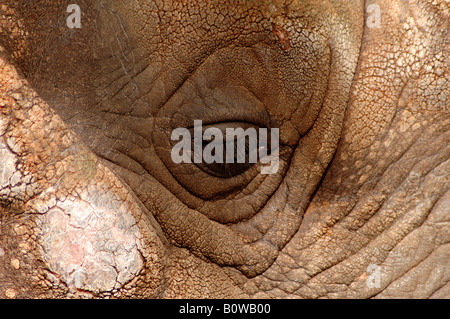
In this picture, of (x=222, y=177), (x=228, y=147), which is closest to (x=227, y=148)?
(x=228, y=147)

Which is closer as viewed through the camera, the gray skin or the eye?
the gray skin

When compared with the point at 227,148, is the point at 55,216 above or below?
below

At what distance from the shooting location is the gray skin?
1919mm

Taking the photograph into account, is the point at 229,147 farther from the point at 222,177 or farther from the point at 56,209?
the point at 56,209

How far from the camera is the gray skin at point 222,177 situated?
6.30 feet

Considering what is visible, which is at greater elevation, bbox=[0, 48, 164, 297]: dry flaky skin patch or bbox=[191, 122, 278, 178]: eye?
bbox=[191, 122, 278, 178]: eye

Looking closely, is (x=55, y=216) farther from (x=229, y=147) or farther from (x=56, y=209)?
(x=229, y=147)

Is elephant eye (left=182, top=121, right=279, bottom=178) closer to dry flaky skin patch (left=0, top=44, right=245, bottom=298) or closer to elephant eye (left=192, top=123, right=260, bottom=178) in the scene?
elephant eye (left=192, top=123, right=260, bottom=178)

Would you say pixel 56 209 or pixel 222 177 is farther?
pixel 222 177

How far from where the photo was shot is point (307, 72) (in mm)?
2115

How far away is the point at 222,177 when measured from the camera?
7.24 ft

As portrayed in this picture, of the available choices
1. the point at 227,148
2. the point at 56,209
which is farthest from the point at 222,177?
the point at 56,209

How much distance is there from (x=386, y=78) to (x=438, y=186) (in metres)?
0.53

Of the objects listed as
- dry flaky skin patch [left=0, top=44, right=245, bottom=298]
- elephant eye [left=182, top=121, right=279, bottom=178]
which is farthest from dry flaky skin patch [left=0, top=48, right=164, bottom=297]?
elephant eye [left=182, top=121, right=279, bottom=178]
